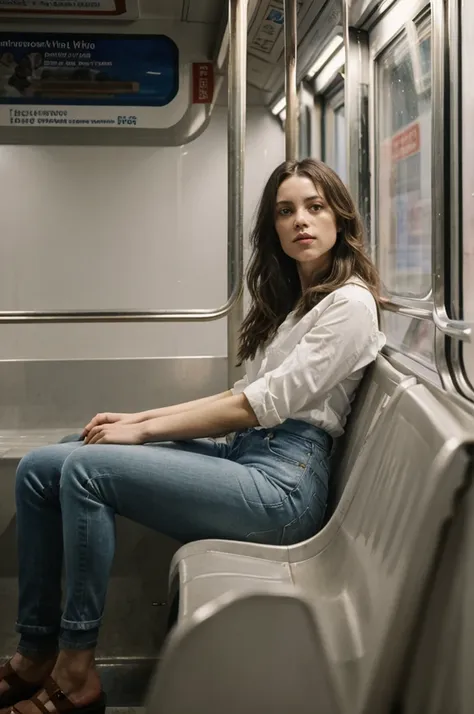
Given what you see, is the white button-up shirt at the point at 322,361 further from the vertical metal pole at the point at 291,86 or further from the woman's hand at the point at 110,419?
the vertical metal pole at the point at 291,86

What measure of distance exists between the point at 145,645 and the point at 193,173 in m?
2.09

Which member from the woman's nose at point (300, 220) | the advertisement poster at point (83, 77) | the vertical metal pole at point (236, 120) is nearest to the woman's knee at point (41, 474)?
the woman's nose at point (300, 220)

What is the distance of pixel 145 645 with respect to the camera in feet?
8.30

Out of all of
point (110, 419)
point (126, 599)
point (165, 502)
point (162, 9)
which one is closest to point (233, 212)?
point (110, 419)

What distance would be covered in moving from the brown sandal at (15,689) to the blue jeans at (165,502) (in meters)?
0.07

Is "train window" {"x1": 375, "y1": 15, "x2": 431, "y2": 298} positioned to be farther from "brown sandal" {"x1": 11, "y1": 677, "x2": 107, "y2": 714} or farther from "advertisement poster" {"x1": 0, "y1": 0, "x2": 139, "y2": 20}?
"brown sandal" {"x1": 11, "y1": 677, "x2": 107, "y2": 714}

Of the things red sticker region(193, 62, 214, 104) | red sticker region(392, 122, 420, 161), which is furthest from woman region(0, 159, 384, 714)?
red sticker region(193, 62, 214, 104)

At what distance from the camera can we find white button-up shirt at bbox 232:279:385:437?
6.30 ft

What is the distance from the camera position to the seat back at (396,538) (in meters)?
1.30

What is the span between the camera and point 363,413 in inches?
80.1

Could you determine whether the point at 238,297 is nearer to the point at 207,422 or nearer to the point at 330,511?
the point at 207,422

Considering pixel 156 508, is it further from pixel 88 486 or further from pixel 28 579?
pixel 28 579

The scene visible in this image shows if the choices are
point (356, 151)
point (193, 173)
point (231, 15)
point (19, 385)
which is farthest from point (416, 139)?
point (19, 385)

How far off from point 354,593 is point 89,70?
275 centimetres
